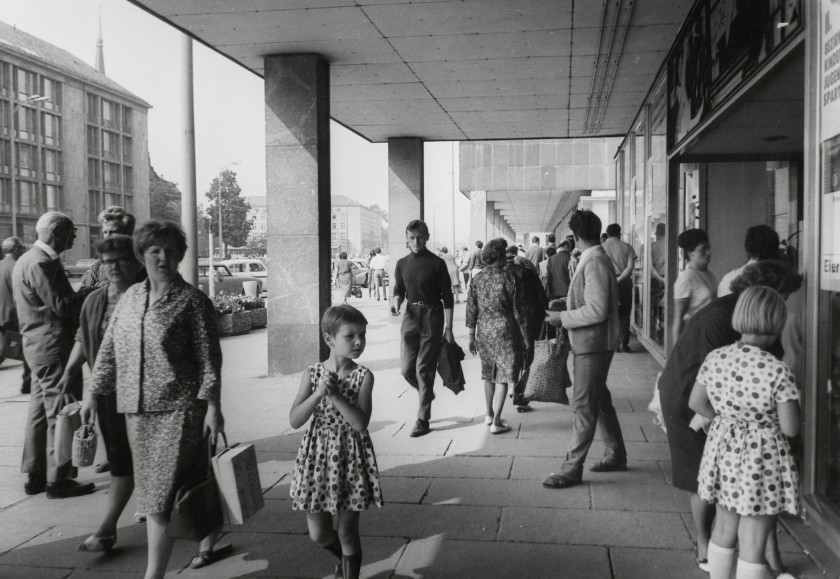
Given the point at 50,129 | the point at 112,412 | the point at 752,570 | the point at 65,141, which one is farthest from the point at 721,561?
the point at 65,141

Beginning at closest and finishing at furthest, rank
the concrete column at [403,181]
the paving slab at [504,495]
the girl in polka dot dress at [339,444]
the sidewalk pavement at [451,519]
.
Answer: the girl in polka dot dress at [339,444] → the sidewalk pavement at [451,519] → the paving slab at [504,495] → the concrete column at [403,181]

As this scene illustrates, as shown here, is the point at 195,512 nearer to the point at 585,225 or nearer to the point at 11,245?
the point at 585,225

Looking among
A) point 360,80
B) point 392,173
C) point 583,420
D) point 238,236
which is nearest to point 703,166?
point 360,80

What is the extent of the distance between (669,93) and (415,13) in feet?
11.1

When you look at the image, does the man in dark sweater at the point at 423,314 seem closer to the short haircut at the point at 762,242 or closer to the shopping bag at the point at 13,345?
the short haircut at the point at 762,242

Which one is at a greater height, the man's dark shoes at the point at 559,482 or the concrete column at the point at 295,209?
the concrete column at the point at 295,209

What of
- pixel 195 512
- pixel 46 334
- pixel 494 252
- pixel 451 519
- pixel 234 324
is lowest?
pixel 451 519

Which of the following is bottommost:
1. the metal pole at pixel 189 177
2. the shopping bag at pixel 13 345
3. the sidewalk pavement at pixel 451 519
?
the sidewalk pavement at pixel 451 519

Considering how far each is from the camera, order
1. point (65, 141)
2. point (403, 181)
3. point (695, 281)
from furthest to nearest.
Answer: point (65, 141) < point (403, 181) < point (695, 281)

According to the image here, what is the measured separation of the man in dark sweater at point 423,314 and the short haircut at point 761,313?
3.77 metres

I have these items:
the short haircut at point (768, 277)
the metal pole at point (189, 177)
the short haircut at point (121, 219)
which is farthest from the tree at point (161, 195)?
the short haircut at point (768, 277)

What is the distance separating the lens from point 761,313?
2.95m

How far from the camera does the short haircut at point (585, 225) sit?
490 cm

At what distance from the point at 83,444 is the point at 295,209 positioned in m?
5.89
